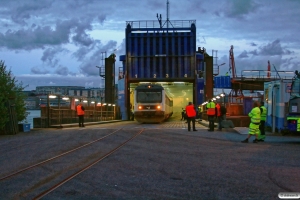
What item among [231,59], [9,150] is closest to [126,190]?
[9,150]

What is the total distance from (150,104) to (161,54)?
8403mm

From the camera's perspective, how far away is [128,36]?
41.4 metres

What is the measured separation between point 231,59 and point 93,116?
52.8 metres

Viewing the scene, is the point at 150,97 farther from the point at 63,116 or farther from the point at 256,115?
the point at 256,115

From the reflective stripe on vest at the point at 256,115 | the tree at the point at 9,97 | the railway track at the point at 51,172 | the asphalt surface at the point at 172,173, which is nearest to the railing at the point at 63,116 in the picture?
the tree at the point at 9,97

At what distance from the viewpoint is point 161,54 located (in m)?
40.7

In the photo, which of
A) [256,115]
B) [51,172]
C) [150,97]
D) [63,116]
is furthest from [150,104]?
[51,172]

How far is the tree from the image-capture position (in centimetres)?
2159

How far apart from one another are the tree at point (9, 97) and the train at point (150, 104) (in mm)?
11265

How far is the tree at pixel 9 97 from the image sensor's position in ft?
70.8

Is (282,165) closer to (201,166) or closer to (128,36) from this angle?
(201,166)

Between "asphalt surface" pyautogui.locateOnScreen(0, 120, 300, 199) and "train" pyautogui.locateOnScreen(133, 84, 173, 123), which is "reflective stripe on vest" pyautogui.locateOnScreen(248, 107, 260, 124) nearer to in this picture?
"asphalt surface" pyautogui.locateOnScreen(0, 120, 300, 199)

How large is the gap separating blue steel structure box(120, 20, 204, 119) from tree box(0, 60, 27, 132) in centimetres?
1831

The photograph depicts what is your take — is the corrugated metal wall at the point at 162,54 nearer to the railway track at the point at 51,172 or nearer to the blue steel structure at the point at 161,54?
the blue steel structure at the point at 161,54
